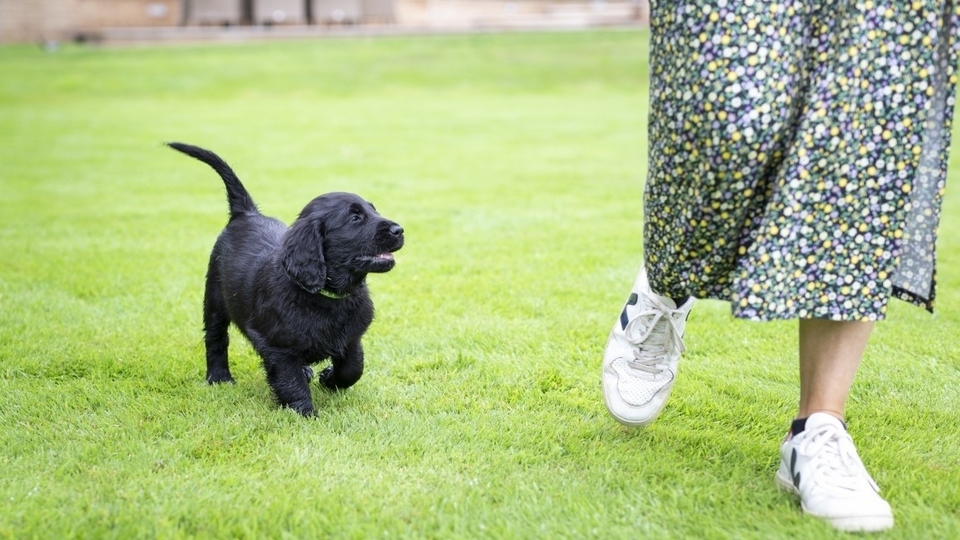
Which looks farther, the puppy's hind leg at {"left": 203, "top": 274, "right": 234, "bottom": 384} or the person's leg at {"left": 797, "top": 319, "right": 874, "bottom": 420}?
the puppy's hind leg at {"left": 203, "top": 274, "right": 234, "bottom": 384}

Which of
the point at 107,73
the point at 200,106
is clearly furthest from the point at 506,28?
the point at 200,106

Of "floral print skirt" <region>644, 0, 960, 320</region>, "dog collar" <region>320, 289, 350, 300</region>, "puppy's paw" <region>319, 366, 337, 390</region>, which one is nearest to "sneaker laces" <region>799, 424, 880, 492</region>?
"floral print skirt" <region>644, 0, 960, 320</region>

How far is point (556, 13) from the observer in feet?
117

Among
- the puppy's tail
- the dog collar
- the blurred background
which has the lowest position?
the dog collar

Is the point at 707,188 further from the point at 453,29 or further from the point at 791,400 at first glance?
the point at 453,29

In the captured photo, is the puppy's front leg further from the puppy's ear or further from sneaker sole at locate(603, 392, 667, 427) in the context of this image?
sneaker sole at locate(603, 392, 667, 427)

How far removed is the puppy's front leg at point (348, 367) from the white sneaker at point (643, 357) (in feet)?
2.88

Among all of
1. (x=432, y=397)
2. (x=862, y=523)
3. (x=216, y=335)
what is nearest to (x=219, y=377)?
(x=216, y=335)

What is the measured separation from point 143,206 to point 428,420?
496 centimetres

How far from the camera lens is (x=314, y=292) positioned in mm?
2936

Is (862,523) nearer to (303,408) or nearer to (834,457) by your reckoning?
(834,457)

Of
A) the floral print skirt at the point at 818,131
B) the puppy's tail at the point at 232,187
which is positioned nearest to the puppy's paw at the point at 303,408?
the puppy's tail at the point at 232,187

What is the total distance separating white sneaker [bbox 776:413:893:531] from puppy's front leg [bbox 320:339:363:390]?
1.44 metres

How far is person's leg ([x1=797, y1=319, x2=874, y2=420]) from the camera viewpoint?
7.41 feet
